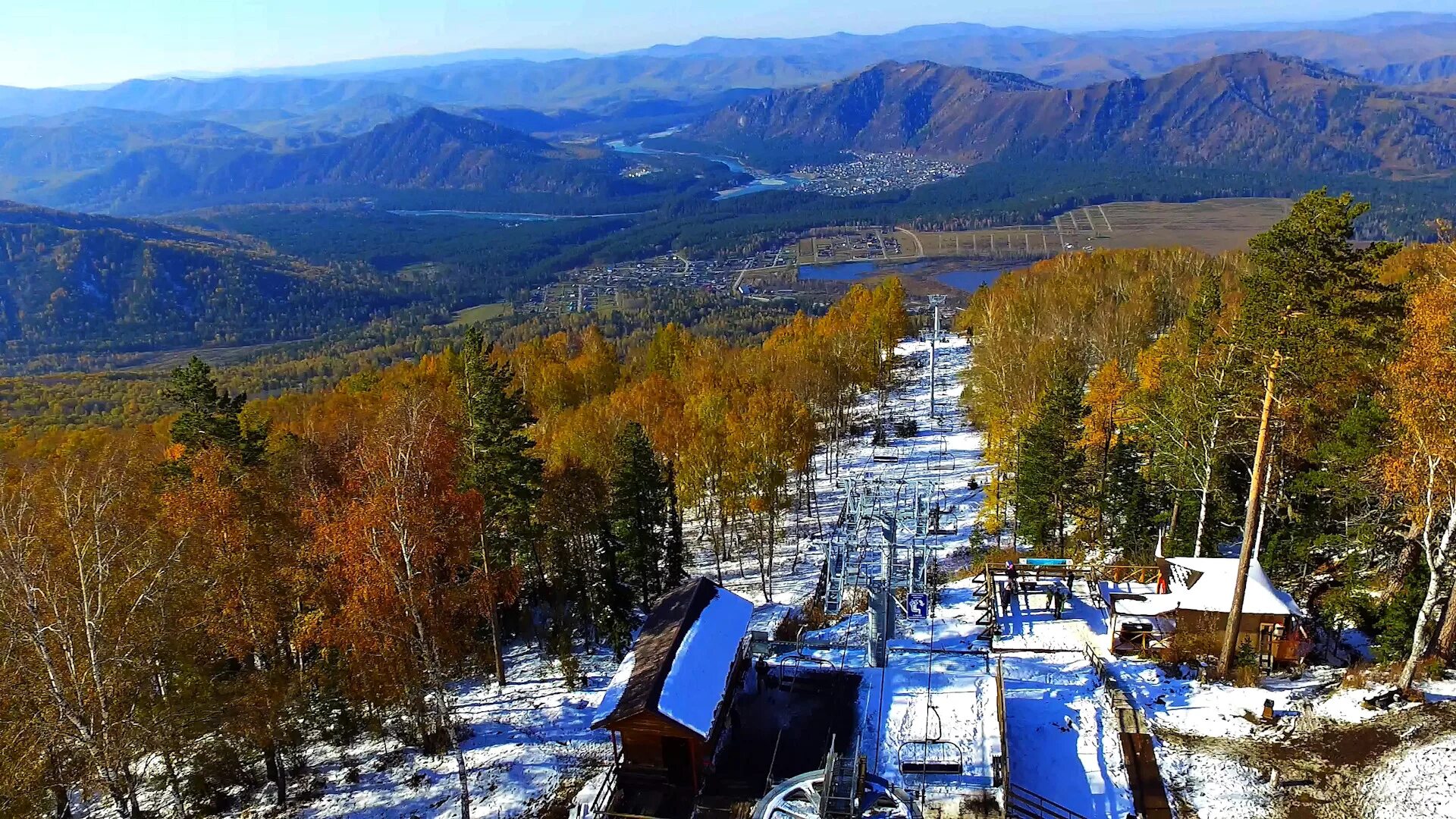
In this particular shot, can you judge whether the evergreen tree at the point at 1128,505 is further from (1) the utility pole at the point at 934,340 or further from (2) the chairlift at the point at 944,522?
(1) the utility pole at the point at 934,340

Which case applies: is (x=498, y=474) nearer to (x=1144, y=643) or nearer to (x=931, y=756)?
(x=931, y=756)

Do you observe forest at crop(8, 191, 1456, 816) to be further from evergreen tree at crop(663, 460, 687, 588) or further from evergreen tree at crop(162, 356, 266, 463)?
evergreen tree at crop(663, 460, 687, 588)

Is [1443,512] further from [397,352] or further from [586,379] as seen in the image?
[397,352]

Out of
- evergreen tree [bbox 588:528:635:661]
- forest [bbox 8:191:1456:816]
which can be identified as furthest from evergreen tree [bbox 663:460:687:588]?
evergreen tree [bbox 588:528:635:661]

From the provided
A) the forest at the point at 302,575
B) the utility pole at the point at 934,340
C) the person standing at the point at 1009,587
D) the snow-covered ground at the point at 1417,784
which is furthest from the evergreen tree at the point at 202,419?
the utility pole at the point at 934,340

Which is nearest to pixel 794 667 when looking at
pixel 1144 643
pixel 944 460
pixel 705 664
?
pixel 705 664

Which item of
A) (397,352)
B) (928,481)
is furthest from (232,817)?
(397,352)
